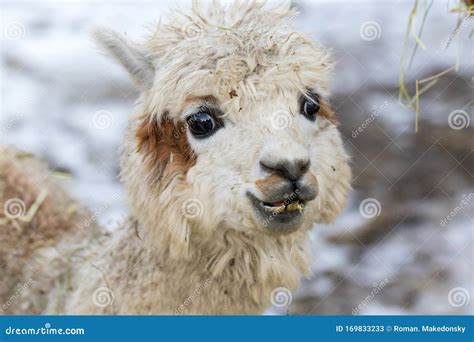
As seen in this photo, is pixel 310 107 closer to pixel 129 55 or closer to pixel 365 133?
pixel 129 55

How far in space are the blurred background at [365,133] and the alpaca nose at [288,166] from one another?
2.21 metres

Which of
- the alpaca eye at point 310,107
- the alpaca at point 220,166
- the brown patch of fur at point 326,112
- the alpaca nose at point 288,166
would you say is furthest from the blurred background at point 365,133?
the alpaca nose at point 288,166

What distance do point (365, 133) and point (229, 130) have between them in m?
3.15

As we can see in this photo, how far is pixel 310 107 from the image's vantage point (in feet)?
9.41

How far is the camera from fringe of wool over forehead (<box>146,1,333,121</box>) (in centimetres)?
271

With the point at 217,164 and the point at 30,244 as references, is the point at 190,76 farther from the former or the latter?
the point at 30,244

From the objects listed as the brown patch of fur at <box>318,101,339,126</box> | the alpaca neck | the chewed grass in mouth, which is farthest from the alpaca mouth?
the brown patch of fur at <box>318,101,339,126</box>

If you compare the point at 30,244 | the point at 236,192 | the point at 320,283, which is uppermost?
the point at 236,192

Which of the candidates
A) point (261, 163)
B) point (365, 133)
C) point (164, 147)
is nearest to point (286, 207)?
point (261, 163)
